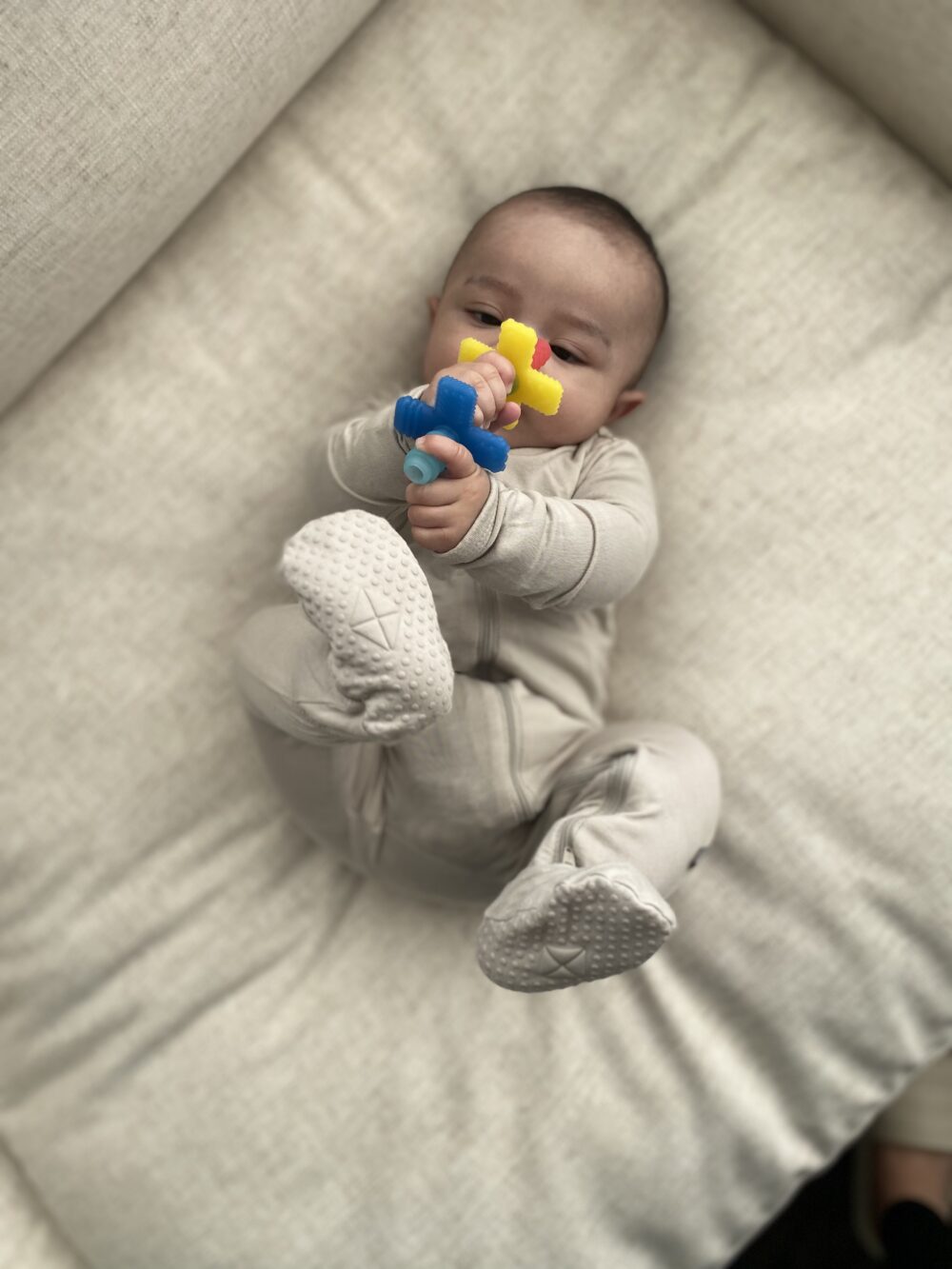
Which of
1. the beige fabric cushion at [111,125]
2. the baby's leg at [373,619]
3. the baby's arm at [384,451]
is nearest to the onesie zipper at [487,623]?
the baby's arm at [384,451]

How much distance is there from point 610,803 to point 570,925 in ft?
0.47

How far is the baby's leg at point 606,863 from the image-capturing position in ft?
2.15

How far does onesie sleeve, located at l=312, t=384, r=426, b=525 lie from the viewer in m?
0.79

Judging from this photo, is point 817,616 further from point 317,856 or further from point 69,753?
point 69,753

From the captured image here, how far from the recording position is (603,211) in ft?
2.91

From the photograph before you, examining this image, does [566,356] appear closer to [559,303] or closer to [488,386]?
[559,303]

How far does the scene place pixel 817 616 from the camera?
95 centimetres

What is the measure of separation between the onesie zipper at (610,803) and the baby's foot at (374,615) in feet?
0.56

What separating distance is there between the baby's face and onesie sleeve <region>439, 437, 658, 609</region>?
0.06m

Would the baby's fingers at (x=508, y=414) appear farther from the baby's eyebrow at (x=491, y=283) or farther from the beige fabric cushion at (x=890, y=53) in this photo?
the beige fabric cushion at (x=890, y=53)

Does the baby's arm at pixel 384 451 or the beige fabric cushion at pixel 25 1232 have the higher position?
the baby's arm at pixel 384 451

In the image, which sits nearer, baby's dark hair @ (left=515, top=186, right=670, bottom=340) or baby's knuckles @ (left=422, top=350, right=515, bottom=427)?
baby's knuckles @ (left=422, top=350, right=515, bottom=427)

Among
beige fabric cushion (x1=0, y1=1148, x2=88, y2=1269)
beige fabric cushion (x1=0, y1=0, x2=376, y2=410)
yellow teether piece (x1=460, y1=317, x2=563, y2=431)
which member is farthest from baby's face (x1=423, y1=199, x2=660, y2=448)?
beige fabric cushion (x1=0, y1=1148, x2=88, y2=1269)

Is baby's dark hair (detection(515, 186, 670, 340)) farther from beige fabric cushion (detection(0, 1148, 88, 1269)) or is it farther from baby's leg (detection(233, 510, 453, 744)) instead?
beige fabric cushion (detection(0, 1148, 88, 1269))
